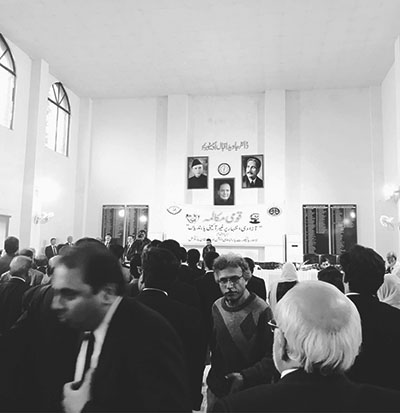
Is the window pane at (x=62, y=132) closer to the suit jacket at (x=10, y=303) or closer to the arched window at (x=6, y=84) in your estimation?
the arched window at (x=6, y=84)

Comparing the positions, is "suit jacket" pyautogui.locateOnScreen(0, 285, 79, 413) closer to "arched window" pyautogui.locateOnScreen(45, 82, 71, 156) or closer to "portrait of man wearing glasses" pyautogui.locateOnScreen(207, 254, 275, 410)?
"portrait of man wearing glasses" pyautogui.locateOnScreen(207, 254, 275, 410)

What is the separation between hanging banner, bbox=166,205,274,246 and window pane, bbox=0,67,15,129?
5.35 m

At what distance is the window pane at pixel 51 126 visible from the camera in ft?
43.7

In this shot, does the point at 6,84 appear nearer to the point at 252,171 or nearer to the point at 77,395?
the point at 252,171

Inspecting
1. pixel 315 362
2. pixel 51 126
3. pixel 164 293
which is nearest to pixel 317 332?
pixel 315 362

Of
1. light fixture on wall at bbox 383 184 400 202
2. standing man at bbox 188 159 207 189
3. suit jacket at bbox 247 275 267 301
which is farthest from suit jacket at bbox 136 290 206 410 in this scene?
standing man at bbox 188 159 207 189

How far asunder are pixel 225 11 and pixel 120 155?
6617 millimetres

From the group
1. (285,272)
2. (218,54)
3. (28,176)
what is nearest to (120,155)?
(28,176)

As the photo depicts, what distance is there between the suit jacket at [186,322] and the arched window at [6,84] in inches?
405

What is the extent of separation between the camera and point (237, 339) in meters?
2.41

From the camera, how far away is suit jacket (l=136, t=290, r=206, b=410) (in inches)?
86.4

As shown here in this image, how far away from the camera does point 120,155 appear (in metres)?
15.0

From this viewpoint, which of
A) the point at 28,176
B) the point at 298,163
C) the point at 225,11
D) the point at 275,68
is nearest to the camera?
the point at 225,11

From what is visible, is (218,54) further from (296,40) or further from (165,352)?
(165,352)
